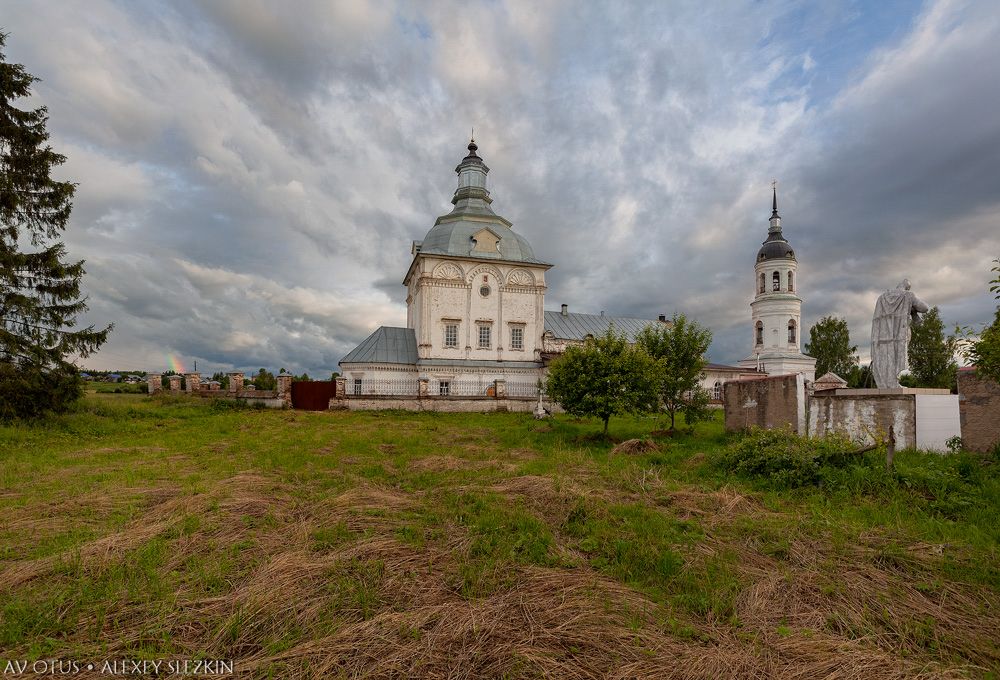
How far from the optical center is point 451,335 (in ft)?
89.4

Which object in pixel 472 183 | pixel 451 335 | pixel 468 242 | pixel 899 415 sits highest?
pixel 472 183

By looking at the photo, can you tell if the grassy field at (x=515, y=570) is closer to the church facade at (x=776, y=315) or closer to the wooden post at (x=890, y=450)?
the wooden post at (x=890, y=450)

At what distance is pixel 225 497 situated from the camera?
Answer: 662cm

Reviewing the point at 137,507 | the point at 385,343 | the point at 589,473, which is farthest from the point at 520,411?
the point at 137,507

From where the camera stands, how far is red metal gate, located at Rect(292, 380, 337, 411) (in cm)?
2245

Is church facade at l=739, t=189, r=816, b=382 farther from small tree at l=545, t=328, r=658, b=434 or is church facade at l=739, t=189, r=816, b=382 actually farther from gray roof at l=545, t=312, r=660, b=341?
small tree at l=545, t=328, r=658, b=434

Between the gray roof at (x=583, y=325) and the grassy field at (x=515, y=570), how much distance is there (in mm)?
23896

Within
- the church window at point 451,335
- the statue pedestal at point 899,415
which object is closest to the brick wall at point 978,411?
the statue pedestal at point 899,415

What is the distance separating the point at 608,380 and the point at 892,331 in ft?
21.5

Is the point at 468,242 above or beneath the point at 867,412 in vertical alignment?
above

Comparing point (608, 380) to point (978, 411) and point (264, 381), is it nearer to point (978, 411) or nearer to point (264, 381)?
point (978, 411)

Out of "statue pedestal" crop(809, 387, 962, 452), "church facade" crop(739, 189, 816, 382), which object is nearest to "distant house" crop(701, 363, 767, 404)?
"church facade" crop(739, 189, 816, 382)

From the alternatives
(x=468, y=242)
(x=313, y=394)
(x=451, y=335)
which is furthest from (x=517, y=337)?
(x=313, y=394)

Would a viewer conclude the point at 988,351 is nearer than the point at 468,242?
Yes
